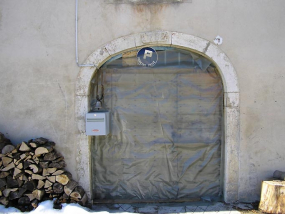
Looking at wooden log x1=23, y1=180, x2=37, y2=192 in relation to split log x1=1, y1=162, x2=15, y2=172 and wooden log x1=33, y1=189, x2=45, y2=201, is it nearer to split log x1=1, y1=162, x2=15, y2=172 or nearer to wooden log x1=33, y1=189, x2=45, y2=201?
wooden log x1=33, y1=189, x2=45, y2=201

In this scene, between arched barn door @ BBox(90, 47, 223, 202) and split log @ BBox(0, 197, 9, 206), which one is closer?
split log @ BBox(0, 197, 9, 206)

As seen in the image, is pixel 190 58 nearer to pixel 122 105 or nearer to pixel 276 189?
pixel 122 105

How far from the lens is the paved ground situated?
3902 mm

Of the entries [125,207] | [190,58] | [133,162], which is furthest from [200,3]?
[125,207]

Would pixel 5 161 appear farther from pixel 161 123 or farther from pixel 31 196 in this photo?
pixel 161 123

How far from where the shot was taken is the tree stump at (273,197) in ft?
12.0

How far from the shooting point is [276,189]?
12.0ft

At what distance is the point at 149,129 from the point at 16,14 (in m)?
2.75

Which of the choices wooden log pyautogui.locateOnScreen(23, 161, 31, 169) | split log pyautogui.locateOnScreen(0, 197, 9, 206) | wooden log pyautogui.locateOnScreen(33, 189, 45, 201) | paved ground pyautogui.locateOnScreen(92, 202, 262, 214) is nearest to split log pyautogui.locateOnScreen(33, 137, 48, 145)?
wooden log pyautogui.locateOnScreen(23, 161, 31, 169)

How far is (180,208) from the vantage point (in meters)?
4.05

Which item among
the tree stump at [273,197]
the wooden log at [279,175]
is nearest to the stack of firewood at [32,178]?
the tree stump at [273,197]

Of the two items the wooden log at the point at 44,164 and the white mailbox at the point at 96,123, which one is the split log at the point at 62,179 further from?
the white mailbox at the point at 96,123

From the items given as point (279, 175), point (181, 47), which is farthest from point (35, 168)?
point (279, 175)

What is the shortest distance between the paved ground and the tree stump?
0.65 ft
